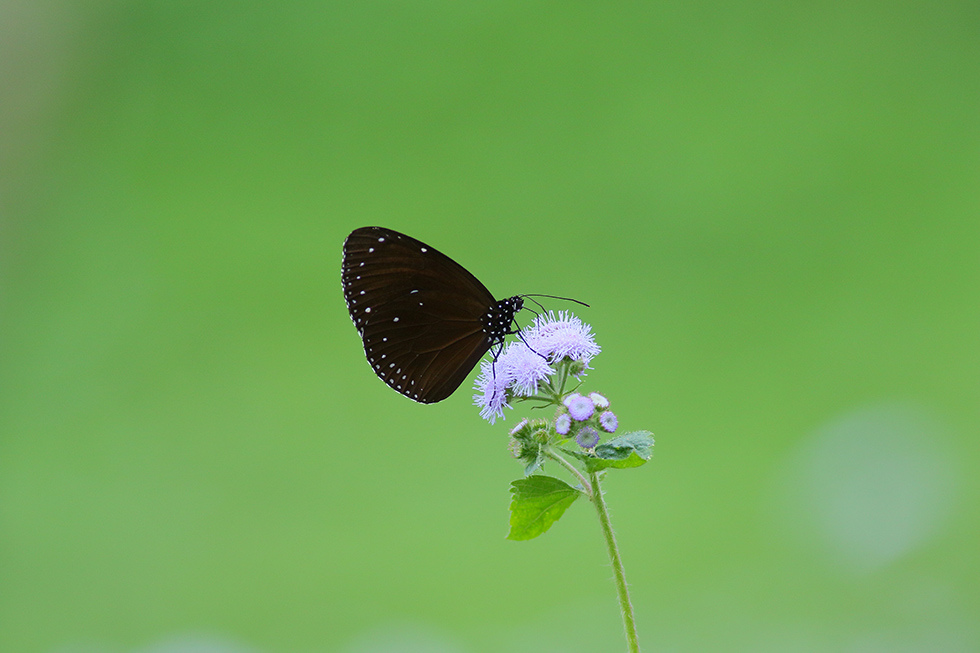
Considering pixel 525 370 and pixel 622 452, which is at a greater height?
pixel 525 370

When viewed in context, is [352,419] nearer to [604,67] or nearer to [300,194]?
[300,194]

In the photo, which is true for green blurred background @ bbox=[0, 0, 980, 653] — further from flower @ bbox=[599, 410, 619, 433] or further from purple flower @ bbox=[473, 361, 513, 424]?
flower @ bbox=[599, 410, 619, 433]

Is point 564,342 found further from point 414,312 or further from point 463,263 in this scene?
point 463,263

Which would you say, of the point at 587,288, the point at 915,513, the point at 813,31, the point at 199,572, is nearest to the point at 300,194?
the point at 587,288

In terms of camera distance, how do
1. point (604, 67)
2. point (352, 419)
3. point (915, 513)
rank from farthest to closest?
point (604, 67) < point (352, 419) < point (915, 513)

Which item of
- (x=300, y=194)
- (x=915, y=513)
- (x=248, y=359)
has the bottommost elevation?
(x=915, y=513)

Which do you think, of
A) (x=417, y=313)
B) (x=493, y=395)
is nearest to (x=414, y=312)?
(x=417, y=313)

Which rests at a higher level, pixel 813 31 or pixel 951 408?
pixel 813 31

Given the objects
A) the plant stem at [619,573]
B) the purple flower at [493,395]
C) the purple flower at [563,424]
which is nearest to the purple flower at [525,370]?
the purple flower at [493,395]

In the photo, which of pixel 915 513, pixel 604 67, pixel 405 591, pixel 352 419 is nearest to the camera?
pixel 915 513
